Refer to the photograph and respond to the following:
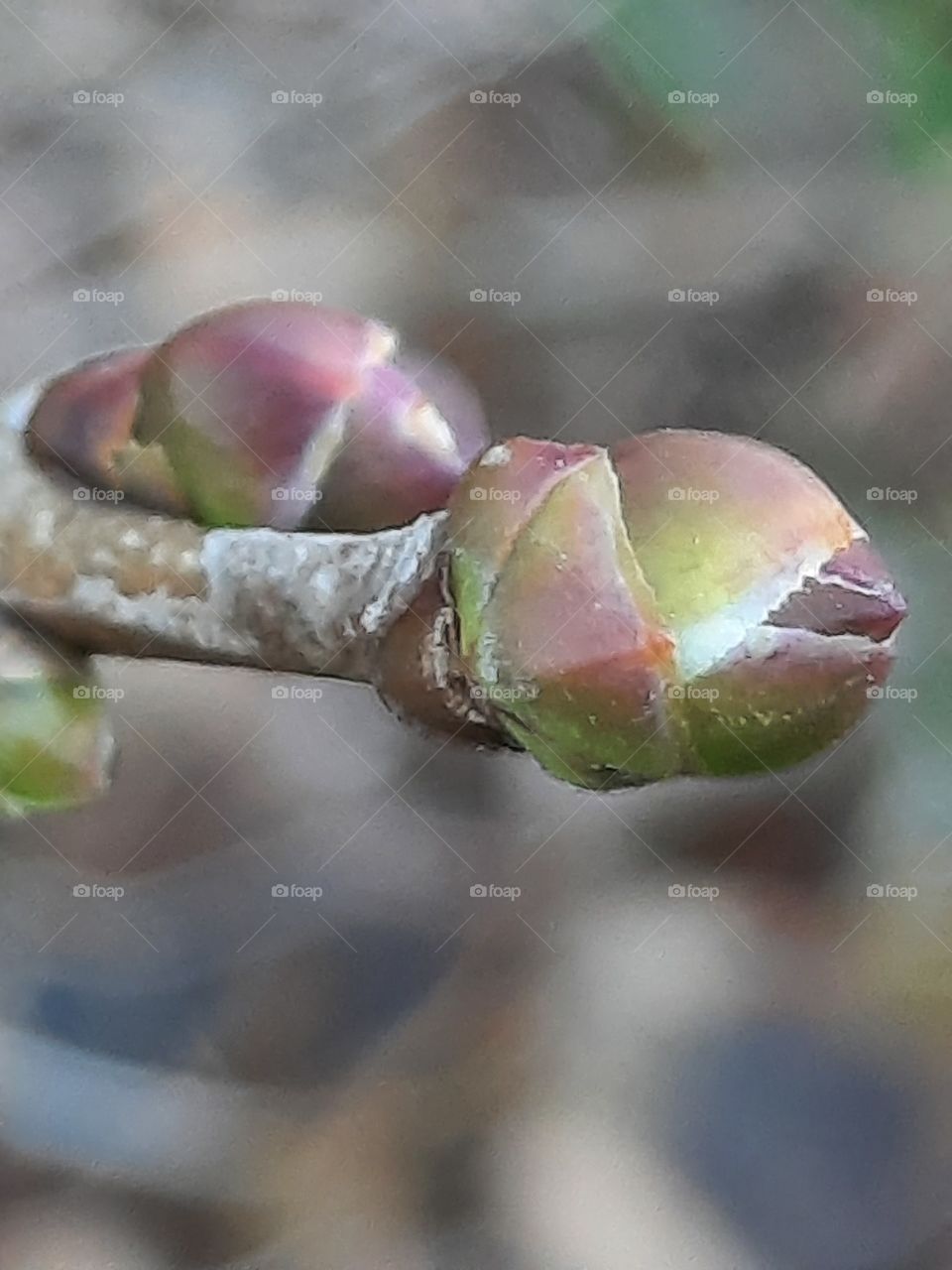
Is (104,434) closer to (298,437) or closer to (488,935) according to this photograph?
(298,437)

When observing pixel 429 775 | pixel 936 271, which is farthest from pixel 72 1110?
pixel 936 271

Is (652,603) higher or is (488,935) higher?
(652,603)

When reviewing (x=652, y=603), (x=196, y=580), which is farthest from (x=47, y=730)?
(x=652, y=603)

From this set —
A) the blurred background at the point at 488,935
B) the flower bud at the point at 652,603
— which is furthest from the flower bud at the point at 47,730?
the flower bud at the point at 652,603

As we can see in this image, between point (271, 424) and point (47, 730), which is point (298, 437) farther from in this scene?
point (47, 730)

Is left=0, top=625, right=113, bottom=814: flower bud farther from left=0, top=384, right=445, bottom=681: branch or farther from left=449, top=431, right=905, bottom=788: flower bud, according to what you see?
left=449, top=431, right=905, bottom=788: flower bud

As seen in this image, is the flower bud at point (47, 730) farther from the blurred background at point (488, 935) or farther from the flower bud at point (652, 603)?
the flower bud at point (652, 603)

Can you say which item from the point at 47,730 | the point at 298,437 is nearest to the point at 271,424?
the point at 298,437
